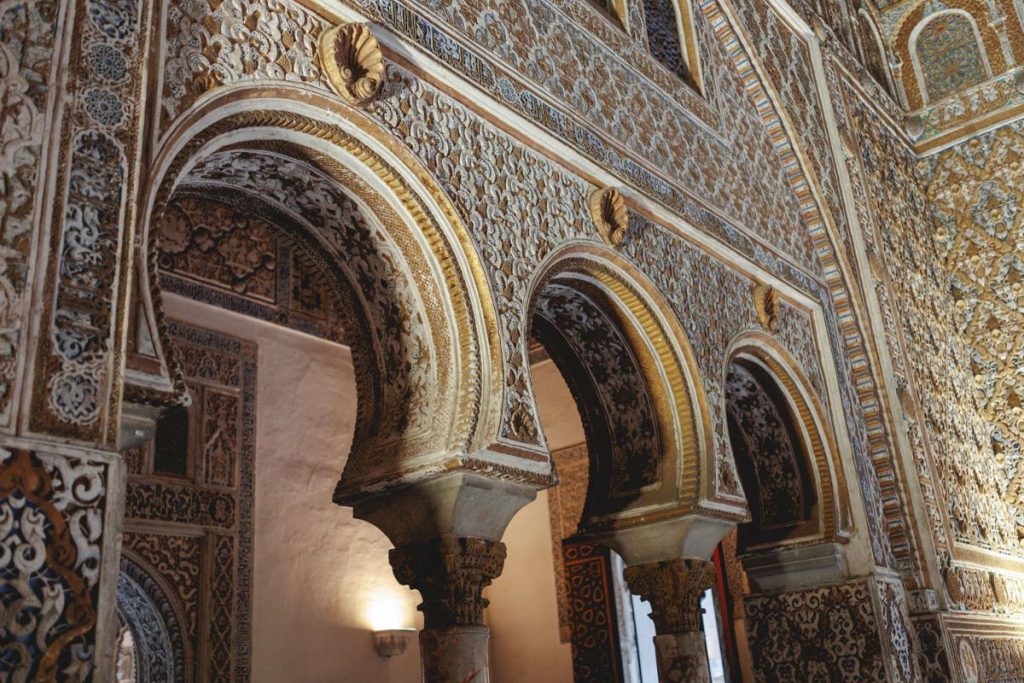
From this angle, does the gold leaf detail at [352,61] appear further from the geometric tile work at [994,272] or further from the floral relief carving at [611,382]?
the geometric tile work at [994,272]

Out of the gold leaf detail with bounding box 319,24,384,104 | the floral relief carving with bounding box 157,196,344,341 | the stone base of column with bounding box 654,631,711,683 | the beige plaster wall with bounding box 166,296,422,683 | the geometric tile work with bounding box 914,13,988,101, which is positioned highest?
the geometric tile work with bounding box 914,13,988,101

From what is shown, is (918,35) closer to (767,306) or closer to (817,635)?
(767,306)

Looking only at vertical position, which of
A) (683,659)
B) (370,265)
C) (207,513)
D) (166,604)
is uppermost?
(370,265)

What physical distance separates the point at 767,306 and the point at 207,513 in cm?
364

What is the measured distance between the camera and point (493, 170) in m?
3.85

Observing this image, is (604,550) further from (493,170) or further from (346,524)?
(493,170)

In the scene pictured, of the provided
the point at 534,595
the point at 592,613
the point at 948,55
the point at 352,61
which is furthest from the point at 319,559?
the point at 948,55

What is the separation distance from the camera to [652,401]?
15.3 feet

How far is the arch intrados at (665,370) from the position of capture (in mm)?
4441

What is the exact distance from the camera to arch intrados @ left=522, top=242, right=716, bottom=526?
14.6 feet

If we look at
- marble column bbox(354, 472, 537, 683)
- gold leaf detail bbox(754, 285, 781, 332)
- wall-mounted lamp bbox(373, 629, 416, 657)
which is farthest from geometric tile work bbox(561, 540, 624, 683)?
marble column bbox(354, 472, 537, 683)

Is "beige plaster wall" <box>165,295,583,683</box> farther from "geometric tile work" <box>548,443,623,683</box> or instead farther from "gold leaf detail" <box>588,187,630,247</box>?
"gold leaf detail" <box>588,187,630,247</box>

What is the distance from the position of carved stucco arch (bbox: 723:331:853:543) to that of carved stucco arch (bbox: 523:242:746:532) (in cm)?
105

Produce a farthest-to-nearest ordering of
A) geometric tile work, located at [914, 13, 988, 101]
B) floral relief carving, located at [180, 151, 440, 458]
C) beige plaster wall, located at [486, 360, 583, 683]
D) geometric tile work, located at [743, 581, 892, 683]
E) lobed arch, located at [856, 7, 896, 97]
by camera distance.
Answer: lobed arch, located at [856, 7, 896, 97]
geometric tile work, located at [914, 13, 988, 101]
beige plaster wall, located at [486, 360, 583, 683]
geometric tile work, located at [743, 581, 892, 683]
floral relief carving, located at [180, 151, 440, 458]
